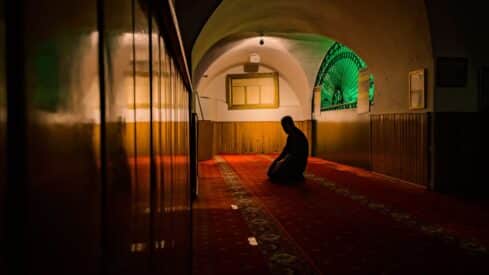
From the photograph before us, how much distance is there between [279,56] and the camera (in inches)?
548

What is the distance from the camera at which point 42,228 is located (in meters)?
0.30

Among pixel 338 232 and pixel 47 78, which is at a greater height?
pixel 47 78

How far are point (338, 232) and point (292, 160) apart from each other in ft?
11.8

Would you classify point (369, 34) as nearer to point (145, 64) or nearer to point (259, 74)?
point (145, 64)

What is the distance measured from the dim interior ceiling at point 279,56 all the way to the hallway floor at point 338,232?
6.10 metres

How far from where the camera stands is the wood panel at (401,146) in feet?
21.8

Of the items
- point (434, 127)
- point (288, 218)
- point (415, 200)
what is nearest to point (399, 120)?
point (434, 127)

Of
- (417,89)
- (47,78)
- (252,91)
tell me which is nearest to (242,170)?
(417,89)

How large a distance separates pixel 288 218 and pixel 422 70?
3757 millimetres

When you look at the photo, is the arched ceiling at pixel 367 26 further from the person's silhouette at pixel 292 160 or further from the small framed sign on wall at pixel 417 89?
the person's silhouette at pixel 292 160

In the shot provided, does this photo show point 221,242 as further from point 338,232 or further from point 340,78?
point 340,78

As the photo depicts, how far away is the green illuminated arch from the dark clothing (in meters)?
2.60

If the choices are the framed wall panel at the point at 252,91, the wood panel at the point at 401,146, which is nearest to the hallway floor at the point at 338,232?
the wood panel at the point at 401,146

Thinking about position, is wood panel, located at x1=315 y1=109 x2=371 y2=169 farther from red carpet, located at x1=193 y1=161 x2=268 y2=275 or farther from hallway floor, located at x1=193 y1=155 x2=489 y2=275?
red carpet, located at x1=193 y1=161 x2=268 y2=275
